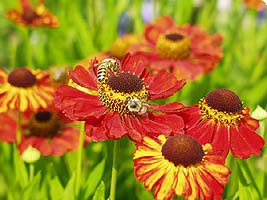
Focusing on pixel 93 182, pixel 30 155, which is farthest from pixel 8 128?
pixel 93 182

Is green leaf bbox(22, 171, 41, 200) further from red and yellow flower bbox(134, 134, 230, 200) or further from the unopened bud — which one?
red and yellow flower bbox(134, 134, 230, 200)

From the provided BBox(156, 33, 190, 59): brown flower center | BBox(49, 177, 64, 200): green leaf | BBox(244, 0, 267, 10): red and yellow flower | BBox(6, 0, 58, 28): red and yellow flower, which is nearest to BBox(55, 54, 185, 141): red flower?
BBox(49, 177, 64, 200): green leaf

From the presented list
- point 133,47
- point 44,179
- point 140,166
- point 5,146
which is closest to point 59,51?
point 133,47

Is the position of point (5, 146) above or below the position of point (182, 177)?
below

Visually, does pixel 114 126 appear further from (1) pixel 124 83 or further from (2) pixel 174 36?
(2) pixel 174 36

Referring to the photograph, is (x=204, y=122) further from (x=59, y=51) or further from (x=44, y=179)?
(x=59, y=51)

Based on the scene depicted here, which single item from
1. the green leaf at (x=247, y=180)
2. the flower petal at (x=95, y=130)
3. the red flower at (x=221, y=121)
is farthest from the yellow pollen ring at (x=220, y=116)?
the flower petal at (x=95, y=130)
